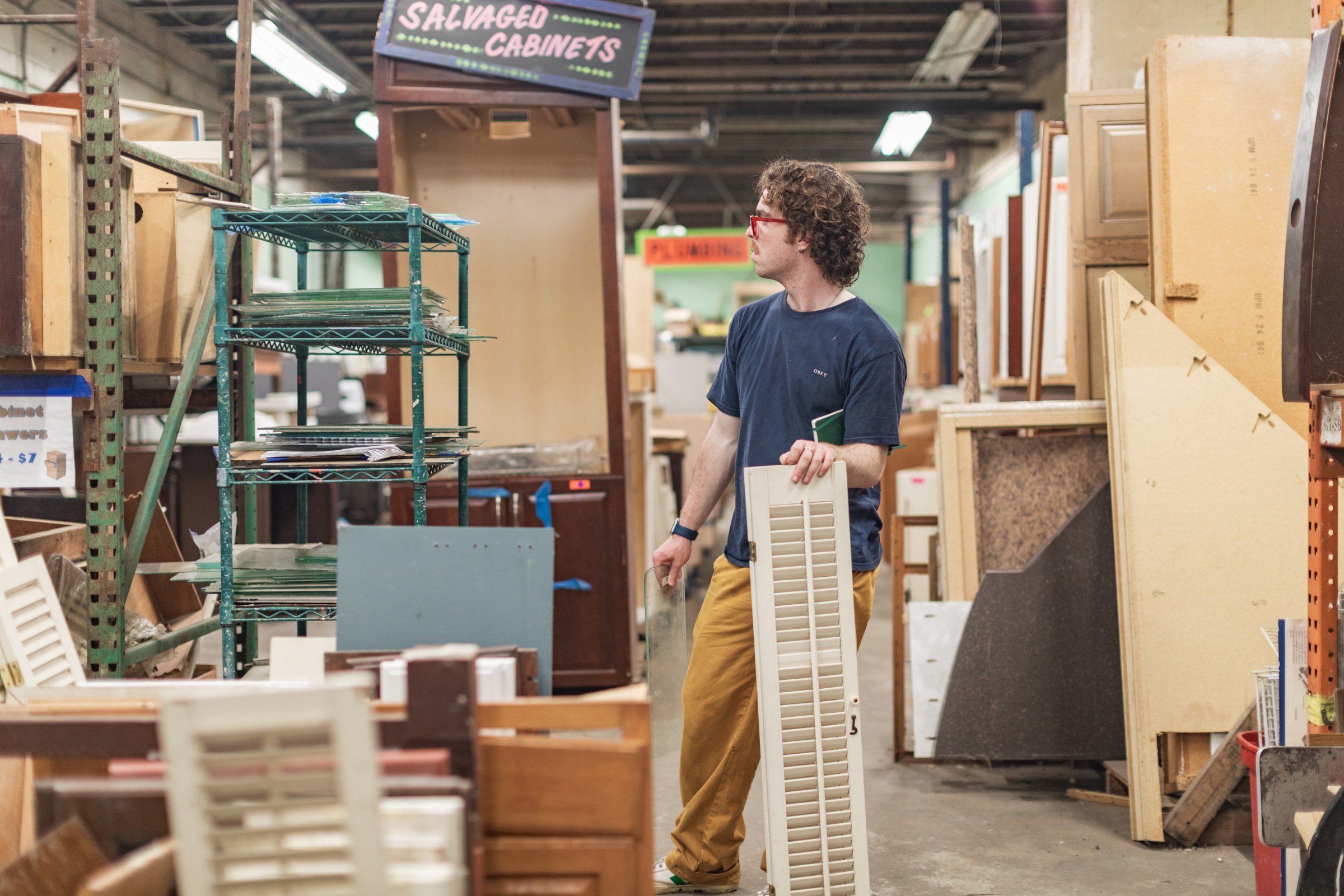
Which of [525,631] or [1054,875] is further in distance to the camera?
[1054,875]

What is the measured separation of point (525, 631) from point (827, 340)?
92 cm

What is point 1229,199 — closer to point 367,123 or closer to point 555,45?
point 555,45

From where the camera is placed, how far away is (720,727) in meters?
2.20

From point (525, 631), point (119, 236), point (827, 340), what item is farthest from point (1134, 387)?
point (119, 236)

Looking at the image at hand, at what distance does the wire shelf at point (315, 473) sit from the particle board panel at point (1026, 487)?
1656 mm

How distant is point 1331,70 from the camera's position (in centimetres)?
166

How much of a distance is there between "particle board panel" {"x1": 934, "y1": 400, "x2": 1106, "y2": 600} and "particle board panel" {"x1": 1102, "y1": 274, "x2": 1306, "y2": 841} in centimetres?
28

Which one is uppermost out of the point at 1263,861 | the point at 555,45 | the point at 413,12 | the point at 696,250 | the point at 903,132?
the point at 903,132

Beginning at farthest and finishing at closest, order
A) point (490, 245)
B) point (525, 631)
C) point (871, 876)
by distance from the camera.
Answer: point (490, 245)
point (871, 876)
point (525, 631)

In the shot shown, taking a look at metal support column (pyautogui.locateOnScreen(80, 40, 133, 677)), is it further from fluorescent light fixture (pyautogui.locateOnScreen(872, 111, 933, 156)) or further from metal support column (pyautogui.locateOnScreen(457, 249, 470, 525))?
fluorescent light fixture (pyautogui.locateOnScreen(872, 111, 933, 156))

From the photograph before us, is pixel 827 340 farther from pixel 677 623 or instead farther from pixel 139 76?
pixel 139 76

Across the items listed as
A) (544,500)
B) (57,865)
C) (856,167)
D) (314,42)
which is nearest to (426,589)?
(57,865)

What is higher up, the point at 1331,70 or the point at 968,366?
the point at 1331,70

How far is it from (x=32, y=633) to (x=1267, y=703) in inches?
92.3
